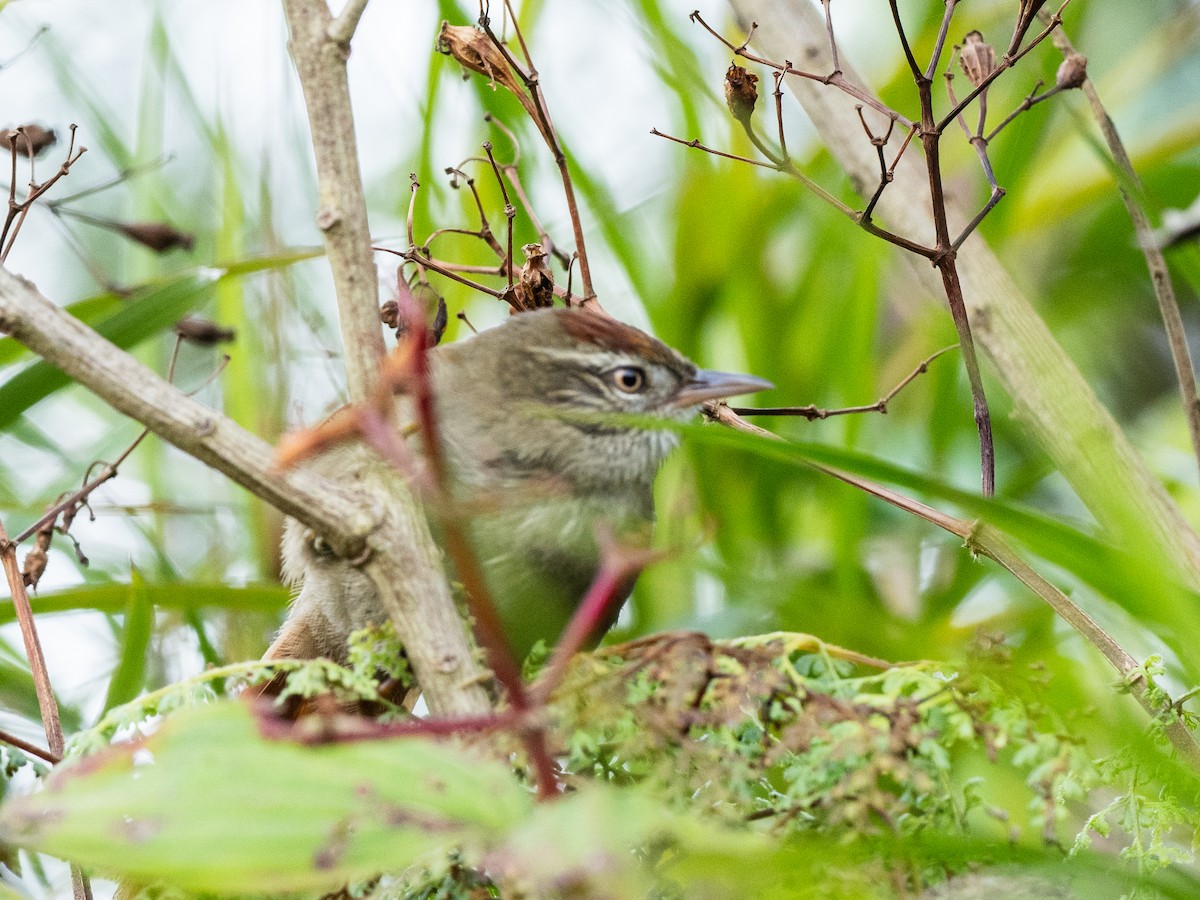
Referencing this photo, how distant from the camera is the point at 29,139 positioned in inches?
88.8

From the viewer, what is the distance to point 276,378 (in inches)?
139

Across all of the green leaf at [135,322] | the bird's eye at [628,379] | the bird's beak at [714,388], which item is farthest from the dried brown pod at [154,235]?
the bird's beak at [714,388]

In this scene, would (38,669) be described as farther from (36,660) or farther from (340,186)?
(340,186)

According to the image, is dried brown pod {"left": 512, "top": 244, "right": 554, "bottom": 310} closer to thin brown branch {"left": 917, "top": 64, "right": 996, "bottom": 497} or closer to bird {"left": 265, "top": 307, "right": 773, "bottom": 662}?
bird {"left": 265, "top": 307, "right": 773, "bottom": 662}

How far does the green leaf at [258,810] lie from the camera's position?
82cm

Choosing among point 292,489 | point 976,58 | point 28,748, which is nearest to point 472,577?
point 292,489

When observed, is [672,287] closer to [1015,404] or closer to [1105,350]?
[1015,404]

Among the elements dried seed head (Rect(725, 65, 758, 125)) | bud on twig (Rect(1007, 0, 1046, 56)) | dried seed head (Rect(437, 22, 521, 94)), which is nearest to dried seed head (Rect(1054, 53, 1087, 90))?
bud on twig (Rect(1007, 0, 1046, 56))

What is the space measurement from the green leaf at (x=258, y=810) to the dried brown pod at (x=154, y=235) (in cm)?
170

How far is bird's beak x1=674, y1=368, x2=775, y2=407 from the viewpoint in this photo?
2525mm

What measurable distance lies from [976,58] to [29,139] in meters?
1.68

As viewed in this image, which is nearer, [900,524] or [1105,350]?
[900,524]

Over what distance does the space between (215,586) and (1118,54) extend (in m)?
4.91

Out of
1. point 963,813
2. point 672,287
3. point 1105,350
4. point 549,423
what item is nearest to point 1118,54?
point 1105,350
